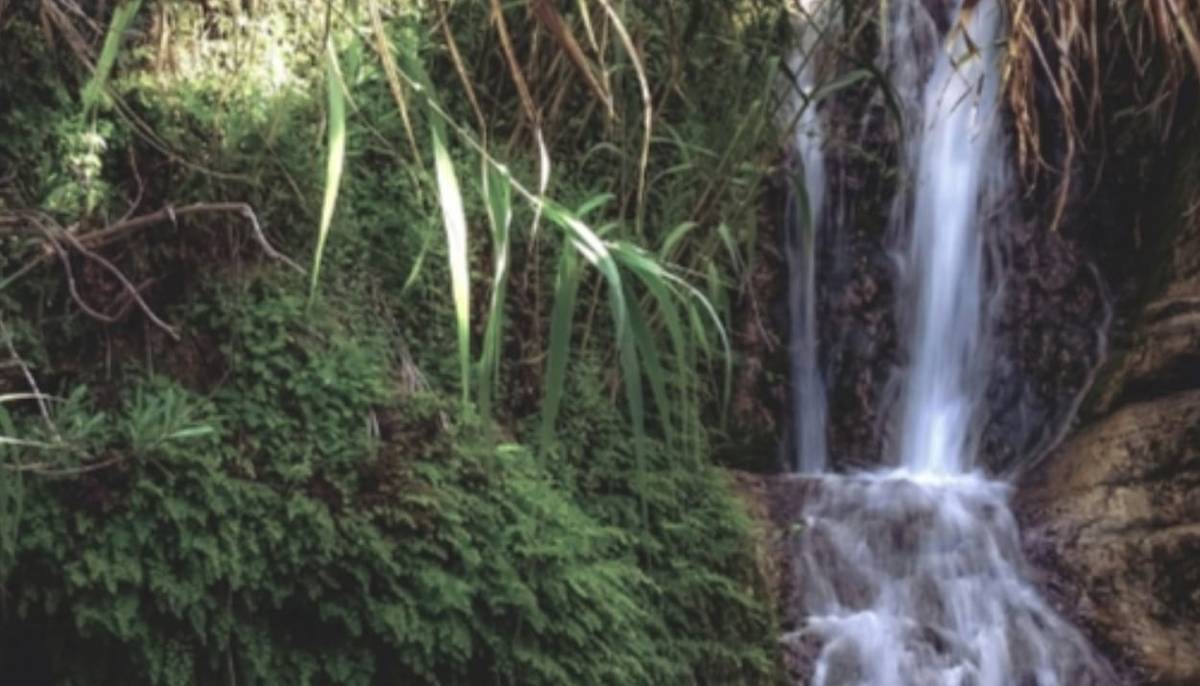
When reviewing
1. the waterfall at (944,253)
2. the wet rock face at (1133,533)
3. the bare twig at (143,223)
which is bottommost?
the wet rock face at (1133,533)

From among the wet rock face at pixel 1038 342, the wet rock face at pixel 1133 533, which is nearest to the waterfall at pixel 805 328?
the wet rock face at pixel 1038 342

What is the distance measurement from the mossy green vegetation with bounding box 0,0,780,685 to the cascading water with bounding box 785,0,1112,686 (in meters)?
0.38

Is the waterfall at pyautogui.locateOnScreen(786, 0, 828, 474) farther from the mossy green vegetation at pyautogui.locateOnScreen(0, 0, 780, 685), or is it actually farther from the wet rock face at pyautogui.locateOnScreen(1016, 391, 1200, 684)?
the mossy green vegetation at pyautogui.locateOnScreen(0, 0, 780, 685)

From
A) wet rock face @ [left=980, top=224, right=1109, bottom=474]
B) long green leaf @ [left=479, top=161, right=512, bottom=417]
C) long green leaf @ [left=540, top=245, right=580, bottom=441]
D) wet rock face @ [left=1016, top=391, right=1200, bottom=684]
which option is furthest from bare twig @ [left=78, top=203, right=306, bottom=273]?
wet rock face @ [left=980, top=224, right=1109, bottom=474]

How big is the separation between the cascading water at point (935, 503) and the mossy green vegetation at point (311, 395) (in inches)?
15.0

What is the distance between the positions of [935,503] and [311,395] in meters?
2.33

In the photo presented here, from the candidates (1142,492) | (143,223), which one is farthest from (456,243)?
(1142,492)

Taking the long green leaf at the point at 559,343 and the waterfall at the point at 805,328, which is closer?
the long green leaf at the point at 559,343

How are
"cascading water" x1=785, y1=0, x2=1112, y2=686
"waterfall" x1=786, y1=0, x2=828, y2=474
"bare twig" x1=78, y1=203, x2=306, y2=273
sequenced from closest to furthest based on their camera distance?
"bare twig" x1=78, y1=203, x2=306, y2=273 → "cascading water" x1=785, y1=0, x2=1112, y2=686 → "waterfall" x1=786, y1=0, x2=828, y2=474

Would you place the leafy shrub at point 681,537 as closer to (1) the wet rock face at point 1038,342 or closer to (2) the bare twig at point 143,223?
(2) the bare twig at point 143,223

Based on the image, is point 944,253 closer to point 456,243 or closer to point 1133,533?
point 1133,533

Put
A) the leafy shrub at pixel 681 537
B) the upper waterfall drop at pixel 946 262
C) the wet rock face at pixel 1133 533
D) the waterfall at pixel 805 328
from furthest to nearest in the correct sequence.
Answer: the upper waterfall drop at pixel 946 262, the waterfall at pixel 805 328, the wet rock face at pixel 1133 533, the leafy shrub at pixel 681 537

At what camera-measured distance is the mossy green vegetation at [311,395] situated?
7.75ft

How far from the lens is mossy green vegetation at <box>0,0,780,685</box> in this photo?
2.36m
